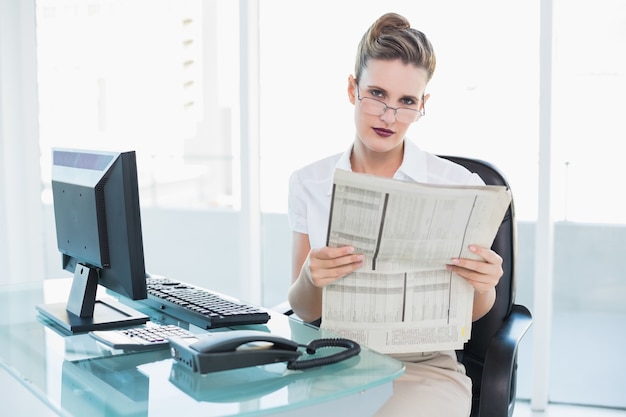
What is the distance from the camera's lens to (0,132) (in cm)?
391

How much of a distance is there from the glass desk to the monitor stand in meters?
0.06

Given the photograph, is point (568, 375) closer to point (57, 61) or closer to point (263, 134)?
point (263, 134)

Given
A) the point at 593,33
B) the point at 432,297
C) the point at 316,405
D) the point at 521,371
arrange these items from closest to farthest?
the point at 316,405 < the point at 432,297 < the point at 593,33 < the point at 521,371

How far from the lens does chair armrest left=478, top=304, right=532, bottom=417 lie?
163 cm

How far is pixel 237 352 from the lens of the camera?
1.31 meters

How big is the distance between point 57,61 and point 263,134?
4.62 feet

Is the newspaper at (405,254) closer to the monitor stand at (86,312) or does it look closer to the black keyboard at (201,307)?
the black keyboard at (201,307)

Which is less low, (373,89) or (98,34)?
(98,34)

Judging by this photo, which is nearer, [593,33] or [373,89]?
[373,89]

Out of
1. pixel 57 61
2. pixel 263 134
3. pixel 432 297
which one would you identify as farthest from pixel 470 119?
pixel 57 61

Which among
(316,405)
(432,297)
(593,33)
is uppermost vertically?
(593,33)

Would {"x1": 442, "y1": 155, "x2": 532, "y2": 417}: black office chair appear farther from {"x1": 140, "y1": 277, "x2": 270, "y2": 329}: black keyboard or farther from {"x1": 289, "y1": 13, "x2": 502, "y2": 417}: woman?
{"x1": 140, "y1": 277, "x2": 270, "y2": 329}: black keyboard

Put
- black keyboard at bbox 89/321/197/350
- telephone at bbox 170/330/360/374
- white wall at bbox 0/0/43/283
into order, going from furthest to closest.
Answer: white wall at bbox 0/0/43/283 → black keyboard at bbox 89/321/197/350 → telephone at bbox 170/330/360/374

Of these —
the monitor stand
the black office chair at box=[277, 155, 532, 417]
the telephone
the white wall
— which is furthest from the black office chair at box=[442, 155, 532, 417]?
the white wall
